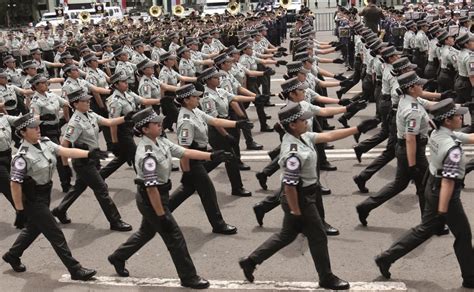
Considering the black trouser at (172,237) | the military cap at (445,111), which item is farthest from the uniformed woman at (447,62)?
the black trouser at (172,237)

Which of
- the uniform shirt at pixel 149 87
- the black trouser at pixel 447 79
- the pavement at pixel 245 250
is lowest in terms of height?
the pavement at pixel 245 250

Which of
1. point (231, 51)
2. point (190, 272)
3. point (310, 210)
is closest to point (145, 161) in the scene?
point (190, 272)

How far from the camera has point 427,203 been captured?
19.9ft

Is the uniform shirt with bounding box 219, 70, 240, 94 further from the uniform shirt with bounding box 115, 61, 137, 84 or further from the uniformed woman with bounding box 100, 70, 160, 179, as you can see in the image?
the uniform shirt with bounding box 115, 61, 137, 84

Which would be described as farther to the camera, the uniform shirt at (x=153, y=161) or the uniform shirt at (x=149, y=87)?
the uniform shirt at (x=149, y=87)

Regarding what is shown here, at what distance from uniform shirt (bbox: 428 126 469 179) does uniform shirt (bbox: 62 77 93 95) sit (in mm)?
7361

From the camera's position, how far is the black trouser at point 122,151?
32.2 feet

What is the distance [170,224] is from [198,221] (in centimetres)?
226

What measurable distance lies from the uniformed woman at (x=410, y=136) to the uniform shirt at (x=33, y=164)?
3.66m

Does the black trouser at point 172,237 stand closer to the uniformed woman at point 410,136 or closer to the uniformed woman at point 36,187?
the uniformed woman at point 36,187

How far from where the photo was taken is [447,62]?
39.4 feet

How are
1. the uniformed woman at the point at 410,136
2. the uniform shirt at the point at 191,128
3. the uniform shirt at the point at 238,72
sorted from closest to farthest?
the uniformed woman at the point at 410,136
the uniform shirt at the point at 191,128
the uniform shirt at the point at 238,72

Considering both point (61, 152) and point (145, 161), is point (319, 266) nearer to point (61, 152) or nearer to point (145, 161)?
point (145, 161)

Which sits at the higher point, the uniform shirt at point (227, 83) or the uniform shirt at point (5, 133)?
the uniform shirt at point (227, 83)
